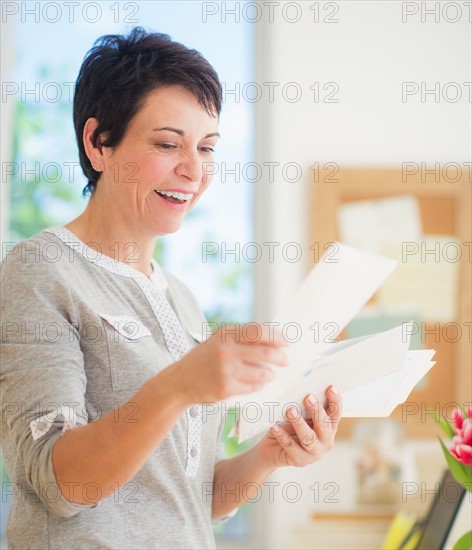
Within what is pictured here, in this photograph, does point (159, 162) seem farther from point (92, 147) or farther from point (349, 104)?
point (349, 104)

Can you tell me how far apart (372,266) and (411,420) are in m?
1.65

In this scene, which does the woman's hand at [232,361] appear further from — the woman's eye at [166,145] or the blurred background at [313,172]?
the blurred background at [313,172]

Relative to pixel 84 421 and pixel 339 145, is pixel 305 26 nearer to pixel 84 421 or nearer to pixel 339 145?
pixel 339 145

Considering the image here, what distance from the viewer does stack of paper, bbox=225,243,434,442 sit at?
2.63 feet

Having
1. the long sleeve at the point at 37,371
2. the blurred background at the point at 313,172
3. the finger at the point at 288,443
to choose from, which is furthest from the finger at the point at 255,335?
the blurred background at the point at 313,172

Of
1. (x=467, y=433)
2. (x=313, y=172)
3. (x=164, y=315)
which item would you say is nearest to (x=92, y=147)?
(x=164, y=315)

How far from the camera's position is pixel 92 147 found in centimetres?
118

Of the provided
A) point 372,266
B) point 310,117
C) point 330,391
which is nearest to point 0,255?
point 310,117

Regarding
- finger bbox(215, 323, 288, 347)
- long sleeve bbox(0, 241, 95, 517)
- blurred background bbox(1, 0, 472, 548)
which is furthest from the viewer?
blurred background bbox(1, 0, 472, 548)

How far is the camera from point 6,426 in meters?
0.98

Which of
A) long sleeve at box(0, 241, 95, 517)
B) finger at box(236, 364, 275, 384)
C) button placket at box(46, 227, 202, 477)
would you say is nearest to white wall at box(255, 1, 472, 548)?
button placket at box(46, 227, 202, 477)

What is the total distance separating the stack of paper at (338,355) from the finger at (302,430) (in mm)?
11

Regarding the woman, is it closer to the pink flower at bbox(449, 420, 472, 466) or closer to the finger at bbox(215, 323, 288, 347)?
the finger at bbox(215, 323, 288, 347)

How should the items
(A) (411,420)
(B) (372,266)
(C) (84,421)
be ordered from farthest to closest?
(A) (411,420), (C) (84,421), (B) (372,266)
